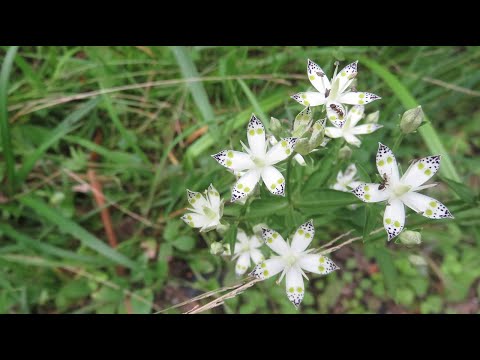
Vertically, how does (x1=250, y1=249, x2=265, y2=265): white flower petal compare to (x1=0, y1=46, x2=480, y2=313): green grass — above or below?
below

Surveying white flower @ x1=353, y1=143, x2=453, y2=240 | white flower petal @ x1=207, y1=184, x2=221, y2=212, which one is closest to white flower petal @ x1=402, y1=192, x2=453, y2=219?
white flower @ x1=353, y1=143, x2=453, y2=240

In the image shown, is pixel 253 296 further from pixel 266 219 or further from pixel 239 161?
pixel 239 161

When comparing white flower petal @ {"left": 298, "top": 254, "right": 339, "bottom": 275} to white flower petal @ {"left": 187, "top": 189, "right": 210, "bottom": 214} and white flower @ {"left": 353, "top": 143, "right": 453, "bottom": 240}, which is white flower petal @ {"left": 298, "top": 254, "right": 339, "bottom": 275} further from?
white flower petal @ {"left": 187, "top": 189, "right": 210, "bottom": 214}

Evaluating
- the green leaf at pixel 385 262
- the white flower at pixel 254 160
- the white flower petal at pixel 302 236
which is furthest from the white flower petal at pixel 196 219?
the green leaf at pixel 385 262

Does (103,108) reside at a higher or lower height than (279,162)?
higher

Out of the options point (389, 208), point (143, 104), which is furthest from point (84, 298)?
point (389, 208)

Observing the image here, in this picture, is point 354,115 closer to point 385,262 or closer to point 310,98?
point 310,98
